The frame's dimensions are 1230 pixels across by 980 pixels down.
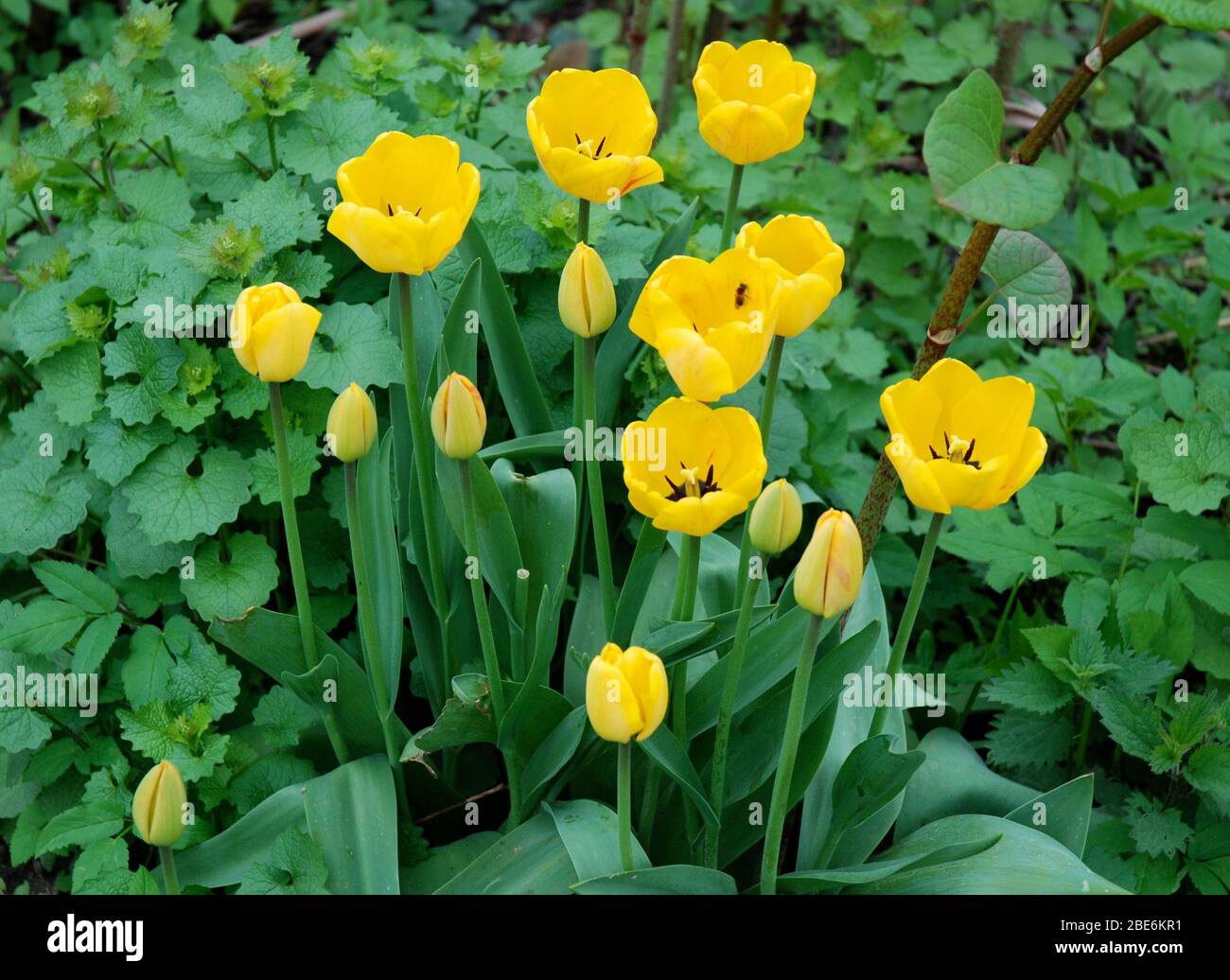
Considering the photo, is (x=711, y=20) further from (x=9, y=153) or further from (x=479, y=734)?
(x=479, y=734)

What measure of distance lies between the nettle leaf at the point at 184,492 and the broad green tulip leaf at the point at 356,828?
1.37ft

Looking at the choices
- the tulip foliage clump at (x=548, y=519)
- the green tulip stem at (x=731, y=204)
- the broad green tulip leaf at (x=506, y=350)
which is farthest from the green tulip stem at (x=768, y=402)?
the broad green tulip leaf at (x=506, y=350)

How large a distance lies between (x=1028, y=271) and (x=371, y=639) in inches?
38.0

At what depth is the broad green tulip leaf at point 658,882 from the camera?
1434 mm

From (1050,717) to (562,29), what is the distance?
282 centimetres

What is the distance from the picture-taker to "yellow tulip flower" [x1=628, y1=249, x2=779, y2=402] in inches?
51.9

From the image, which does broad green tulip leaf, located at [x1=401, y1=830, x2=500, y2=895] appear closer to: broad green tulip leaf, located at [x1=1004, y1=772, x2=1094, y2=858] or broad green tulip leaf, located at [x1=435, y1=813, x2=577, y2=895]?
broad green tulip leaf, located at [x1=435, y1=813, x2=577, y2=895]

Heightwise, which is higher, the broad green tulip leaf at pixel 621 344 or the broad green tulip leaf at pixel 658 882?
the broad green tulip leaf at pixel 621 344

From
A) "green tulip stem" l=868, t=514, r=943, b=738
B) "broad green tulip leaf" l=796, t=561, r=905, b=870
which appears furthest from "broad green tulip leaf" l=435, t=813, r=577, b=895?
"green tulip stem" l=868, t=514, r=943, b=738

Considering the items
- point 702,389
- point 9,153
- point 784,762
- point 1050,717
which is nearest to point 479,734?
point 784,762

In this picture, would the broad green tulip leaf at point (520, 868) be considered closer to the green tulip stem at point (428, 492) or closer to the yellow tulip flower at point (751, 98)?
the green tulip stem at point (428, 492)

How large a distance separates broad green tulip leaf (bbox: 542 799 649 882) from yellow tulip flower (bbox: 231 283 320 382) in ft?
2.15

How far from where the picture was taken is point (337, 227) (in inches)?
54.9

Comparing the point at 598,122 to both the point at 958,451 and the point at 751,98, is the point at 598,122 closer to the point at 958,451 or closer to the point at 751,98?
the point at 751,98
